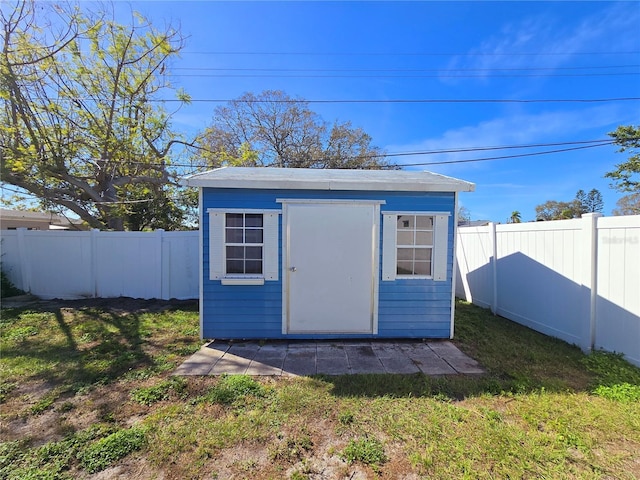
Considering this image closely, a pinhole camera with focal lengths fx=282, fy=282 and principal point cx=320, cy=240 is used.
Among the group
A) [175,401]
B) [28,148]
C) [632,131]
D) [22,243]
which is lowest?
[175,401]

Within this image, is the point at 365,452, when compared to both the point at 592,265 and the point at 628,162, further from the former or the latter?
the point at 628,162

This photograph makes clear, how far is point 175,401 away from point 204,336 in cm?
168

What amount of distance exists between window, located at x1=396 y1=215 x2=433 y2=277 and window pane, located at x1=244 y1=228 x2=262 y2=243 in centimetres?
226

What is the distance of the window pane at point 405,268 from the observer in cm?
463

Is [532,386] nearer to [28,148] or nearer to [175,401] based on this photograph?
[175,401]

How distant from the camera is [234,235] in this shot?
454cm

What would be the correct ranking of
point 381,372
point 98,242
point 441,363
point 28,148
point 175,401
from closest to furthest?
point 175,401 → point 381,372 → point 441,363 → point 98,242 → point 28,148

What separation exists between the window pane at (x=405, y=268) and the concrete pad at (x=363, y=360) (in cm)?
130

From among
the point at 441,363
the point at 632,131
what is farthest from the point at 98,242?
the point at 632,131

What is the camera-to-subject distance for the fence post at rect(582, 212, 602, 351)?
4.00m

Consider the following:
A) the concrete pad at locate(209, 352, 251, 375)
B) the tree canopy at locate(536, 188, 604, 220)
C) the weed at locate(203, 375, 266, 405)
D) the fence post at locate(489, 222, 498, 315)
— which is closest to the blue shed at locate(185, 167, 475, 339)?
the concrete pad at locate(209, 352, 251, 375)

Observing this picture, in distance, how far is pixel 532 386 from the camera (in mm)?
3193

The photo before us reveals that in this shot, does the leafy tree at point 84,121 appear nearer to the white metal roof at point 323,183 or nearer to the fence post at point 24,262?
the fence post at point 24,262

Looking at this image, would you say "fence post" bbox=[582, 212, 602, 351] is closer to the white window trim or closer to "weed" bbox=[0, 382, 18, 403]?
the white window trim
